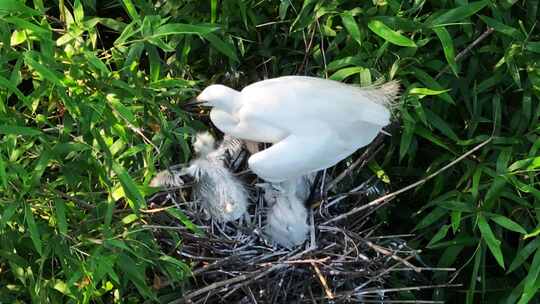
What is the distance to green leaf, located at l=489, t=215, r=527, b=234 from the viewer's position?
1241mm

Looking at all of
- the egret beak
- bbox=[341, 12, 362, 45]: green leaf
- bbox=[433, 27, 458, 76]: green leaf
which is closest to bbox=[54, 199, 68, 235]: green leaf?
the egret beak

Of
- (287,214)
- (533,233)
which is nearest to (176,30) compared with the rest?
(287,214)

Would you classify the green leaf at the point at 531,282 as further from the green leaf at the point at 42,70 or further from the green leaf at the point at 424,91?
the green leaf at the point at 42,70

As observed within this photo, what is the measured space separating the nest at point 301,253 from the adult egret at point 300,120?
0.48ft

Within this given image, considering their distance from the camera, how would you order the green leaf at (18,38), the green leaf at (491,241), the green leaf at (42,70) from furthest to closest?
the green leaf at (491,241), the green leaf at (18,38), the green leaf at (42,70)

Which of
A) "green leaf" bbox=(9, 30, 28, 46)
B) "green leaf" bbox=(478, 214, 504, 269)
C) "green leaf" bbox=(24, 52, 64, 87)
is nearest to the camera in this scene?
"green leaf" bbox=(24, 52, 64, 87)

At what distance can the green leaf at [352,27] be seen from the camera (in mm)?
1229

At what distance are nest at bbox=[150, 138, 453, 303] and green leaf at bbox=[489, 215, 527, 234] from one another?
12 centimetres

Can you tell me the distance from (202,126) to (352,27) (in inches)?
10.8

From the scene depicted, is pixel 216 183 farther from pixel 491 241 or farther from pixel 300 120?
pixel 491 241

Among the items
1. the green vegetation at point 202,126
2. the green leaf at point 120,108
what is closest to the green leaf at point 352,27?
the green vegetation at point 202,126

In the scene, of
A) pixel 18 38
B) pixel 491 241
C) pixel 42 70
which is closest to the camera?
pixel 42 70

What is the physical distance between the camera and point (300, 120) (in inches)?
45.8

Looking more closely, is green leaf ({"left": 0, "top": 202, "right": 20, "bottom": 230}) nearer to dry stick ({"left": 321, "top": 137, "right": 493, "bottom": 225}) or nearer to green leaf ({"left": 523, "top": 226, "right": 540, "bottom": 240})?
dry stick ({"left": 321, "top": 137, "right": 493, "bottom": 225})
